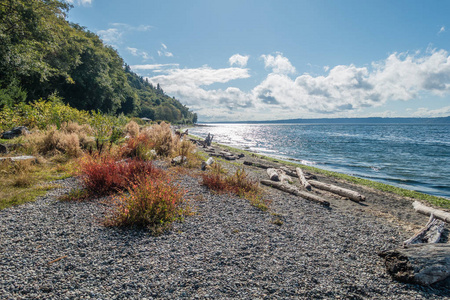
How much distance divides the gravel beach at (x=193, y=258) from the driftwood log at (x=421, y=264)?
0.54 ft

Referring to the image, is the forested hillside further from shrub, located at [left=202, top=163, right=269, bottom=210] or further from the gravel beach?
shrub, located at [left=202, top=163, right=269, bottom=210]

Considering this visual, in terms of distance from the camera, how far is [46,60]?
22.7 meters

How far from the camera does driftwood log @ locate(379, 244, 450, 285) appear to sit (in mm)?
3906

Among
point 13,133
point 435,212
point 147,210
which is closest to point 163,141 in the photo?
point 13,133

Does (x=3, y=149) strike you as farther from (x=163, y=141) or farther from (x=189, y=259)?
(x=189, y=259)

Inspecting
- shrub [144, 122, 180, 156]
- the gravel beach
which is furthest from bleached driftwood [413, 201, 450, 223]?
shrub [144, 122, 180, 156]

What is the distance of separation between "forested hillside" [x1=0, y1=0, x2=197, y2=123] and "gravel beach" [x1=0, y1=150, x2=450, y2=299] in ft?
52.4

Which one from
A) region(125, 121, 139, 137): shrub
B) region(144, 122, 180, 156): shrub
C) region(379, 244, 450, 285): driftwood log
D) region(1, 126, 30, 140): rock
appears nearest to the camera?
region(379, 244, 450, 285): driftwood log

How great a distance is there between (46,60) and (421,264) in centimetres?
3239

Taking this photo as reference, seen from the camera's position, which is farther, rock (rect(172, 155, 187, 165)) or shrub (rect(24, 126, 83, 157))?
rock (rect(172, 155, 187, 165))

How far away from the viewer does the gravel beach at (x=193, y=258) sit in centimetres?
320

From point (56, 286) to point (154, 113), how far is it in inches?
4781

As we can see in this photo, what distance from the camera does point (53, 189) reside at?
6.74 meters

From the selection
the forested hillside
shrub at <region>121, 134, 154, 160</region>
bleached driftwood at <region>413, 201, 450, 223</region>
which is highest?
the forested hillside
